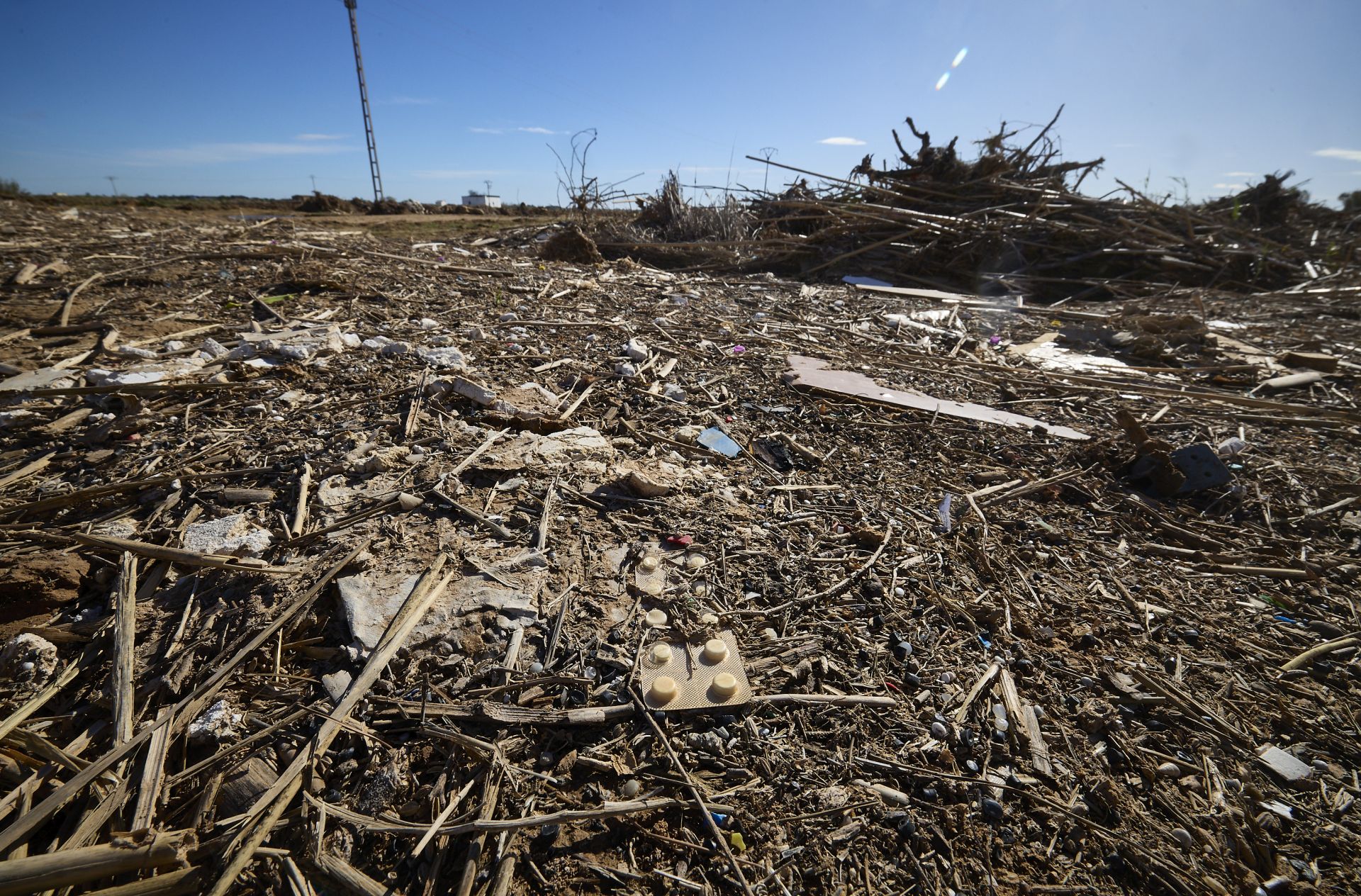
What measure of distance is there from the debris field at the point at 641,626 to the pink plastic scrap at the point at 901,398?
0.13 feet

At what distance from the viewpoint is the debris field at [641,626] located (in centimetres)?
133

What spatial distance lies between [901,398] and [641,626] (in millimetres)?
2655

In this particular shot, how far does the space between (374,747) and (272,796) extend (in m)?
0.22

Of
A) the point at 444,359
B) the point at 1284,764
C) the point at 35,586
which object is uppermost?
the point at 444,359

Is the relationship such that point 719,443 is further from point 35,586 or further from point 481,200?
point 481,200

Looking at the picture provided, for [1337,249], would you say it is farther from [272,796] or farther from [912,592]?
[272,796]

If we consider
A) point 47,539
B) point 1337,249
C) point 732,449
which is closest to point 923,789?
point 732,449

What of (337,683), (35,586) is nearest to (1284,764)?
(337,683)

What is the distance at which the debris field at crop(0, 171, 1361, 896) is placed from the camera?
52.4 inches

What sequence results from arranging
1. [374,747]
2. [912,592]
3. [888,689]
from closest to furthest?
[374,747]
[888,689]
[912,592]

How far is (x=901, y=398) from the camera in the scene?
12.5 ft

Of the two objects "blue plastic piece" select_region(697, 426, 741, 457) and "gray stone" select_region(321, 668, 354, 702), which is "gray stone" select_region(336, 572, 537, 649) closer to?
"gray stone" select_region(321, 668, 354, 702)

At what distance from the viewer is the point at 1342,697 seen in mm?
1858

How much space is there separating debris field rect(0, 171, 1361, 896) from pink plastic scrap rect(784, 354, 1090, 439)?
40mm
